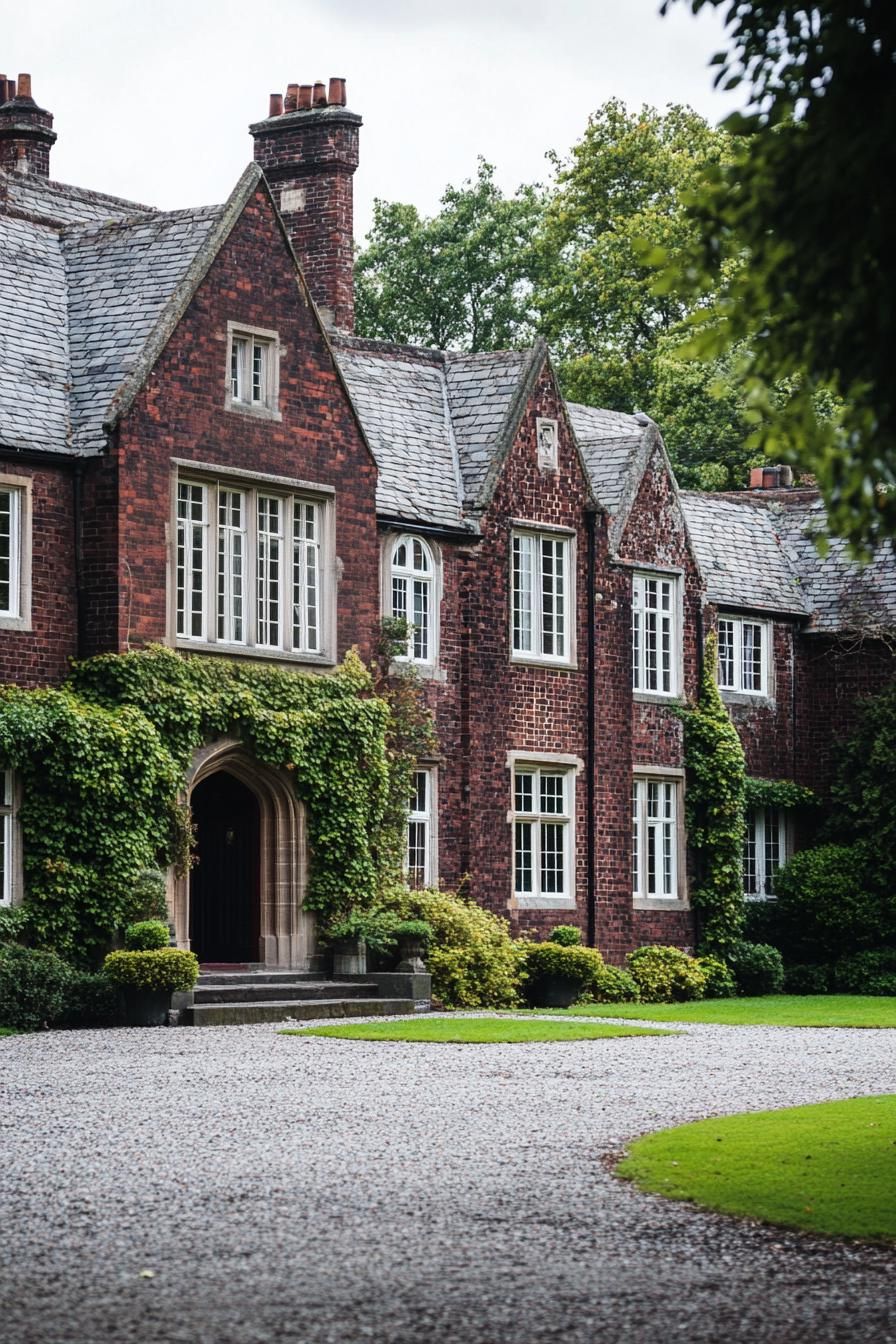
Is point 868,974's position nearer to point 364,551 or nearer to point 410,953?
point 410,953

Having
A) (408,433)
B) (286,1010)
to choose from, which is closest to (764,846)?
(408,433)

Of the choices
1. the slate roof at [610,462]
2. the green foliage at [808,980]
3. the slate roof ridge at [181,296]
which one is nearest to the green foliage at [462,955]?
the slate roof ridge at [181,296]

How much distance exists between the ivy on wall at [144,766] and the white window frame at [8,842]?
0.48 ft

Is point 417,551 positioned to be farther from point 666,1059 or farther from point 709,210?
point 709,210

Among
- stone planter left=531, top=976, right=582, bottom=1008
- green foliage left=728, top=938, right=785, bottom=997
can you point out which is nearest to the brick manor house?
green foliage left=728, top=938, right=785, bottom=997

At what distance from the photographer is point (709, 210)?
30.6 feet

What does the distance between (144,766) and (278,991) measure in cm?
Answer: 318

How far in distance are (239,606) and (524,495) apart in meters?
6.18

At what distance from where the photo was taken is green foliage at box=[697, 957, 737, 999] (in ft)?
116

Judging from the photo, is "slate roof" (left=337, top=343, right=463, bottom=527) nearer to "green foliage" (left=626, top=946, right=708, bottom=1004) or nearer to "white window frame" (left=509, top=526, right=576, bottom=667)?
"white window frame" (left=509, top=526, right=576, bottom=667)

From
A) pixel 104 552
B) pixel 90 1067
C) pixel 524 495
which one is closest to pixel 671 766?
pixel 524 495

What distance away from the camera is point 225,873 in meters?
29.2

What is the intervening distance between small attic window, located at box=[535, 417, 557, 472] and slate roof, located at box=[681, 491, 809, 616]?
5.22 m

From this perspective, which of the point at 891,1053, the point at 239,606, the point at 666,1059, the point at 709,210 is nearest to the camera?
the point at 709,210
